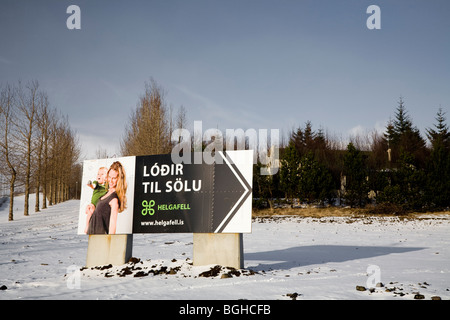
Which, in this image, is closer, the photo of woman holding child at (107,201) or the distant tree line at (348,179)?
the photo of woman holding child at (107,201)

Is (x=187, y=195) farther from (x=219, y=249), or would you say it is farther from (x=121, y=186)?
(x=121, y=186)

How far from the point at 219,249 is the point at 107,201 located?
339cm

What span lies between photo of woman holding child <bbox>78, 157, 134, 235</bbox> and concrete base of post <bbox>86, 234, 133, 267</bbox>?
7.1 inches

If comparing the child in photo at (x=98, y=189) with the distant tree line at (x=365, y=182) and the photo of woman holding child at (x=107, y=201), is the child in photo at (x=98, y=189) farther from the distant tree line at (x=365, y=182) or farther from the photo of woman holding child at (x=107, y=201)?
the distant tree line at (x=365, y=182)

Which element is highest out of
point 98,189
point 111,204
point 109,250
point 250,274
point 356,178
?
point 356,178

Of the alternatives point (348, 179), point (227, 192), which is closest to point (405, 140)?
point (348, 179)

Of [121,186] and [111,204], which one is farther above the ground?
[121,186]

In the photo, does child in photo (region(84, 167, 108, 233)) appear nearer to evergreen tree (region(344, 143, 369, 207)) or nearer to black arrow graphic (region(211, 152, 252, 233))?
black arrow graphic (region(211, 152, 252, 233))

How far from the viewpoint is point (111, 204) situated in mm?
9000

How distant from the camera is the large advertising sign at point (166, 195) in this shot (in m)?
7.89

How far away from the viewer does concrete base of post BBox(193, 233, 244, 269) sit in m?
7.79

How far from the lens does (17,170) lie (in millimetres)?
27484

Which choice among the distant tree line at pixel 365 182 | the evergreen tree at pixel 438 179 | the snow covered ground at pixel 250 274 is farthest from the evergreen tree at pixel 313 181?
the snow covered ground at pixel 250 274
